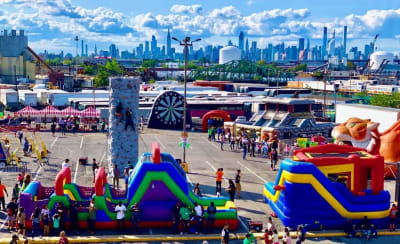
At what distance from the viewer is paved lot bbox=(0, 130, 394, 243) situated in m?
20.0

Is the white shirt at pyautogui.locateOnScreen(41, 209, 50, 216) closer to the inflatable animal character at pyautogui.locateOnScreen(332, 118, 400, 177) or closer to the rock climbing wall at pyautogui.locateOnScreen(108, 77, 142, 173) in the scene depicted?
the rock climbing wall at pyautogui.locateOnScreen(108, 77, 142, 173)

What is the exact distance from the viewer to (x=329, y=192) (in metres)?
16.7

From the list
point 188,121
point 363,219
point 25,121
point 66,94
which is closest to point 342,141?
point 363,219

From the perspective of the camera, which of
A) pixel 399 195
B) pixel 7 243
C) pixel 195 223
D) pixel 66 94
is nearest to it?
pixel 7 243

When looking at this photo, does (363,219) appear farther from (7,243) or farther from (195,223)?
(7,243)

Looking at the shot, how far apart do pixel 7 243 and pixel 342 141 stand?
54.0 feet

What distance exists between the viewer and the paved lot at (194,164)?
65.6 ft

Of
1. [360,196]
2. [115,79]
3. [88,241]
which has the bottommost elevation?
[88,241]

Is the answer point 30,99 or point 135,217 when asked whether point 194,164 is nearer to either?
point 135,217

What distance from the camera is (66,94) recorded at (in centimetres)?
5403

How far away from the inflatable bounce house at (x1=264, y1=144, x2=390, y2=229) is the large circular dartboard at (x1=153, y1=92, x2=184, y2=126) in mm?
24993

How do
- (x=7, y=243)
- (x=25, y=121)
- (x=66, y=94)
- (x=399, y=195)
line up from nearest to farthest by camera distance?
1. (x=7, y=243)
2. (x=399, y=195)
3. (x=25, y=121)
4. (x=66, y=94)

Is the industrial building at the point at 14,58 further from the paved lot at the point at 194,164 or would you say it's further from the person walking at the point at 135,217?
Answer: the person walking at the point at 135,217

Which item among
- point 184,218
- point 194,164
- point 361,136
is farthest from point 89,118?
point 184,218
